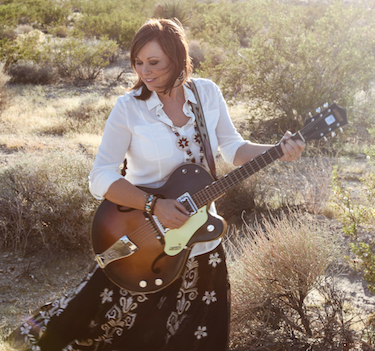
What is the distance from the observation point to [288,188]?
5301 millimetres

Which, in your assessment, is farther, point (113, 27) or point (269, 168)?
point (113, 27)

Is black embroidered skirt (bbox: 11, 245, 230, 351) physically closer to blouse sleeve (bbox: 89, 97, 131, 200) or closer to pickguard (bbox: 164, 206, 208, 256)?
pickguard (bbox: 164, 206, 208, 256)

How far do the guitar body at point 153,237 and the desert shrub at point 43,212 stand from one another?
83.9 inches

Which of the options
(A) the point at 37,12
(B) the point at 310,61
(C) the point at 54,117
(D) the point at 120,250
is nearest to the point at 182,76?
(D) the point at 120,250

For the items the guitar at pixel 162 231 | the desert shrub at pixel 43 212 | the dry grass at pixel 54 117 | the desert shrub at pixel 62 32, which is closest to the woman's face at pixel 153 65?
the guitar at pixel 162 231

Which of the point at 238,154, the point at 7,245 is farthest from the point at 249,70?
the point at 238,154

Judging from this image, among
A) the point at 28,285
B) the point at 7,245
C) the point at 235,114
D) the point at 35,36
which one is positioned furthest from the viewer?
the point at 35,36

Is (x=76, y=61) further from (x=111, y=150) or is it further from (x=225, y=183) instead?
(x=225, y=183)

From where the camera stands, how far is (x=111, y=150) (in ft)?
5.83

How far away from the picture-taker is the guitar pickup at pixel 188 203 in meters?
1.81

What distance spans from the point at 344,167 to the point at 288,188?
1.59m

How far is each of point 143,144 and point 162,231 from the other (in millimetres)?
416

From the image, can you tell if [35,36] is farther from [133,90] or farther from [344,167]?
[133,90]

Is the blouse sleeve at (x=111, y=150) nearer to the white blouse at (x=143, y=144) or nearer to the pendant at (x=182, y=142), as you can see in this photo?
the white blouse at (x=143, y=144)
